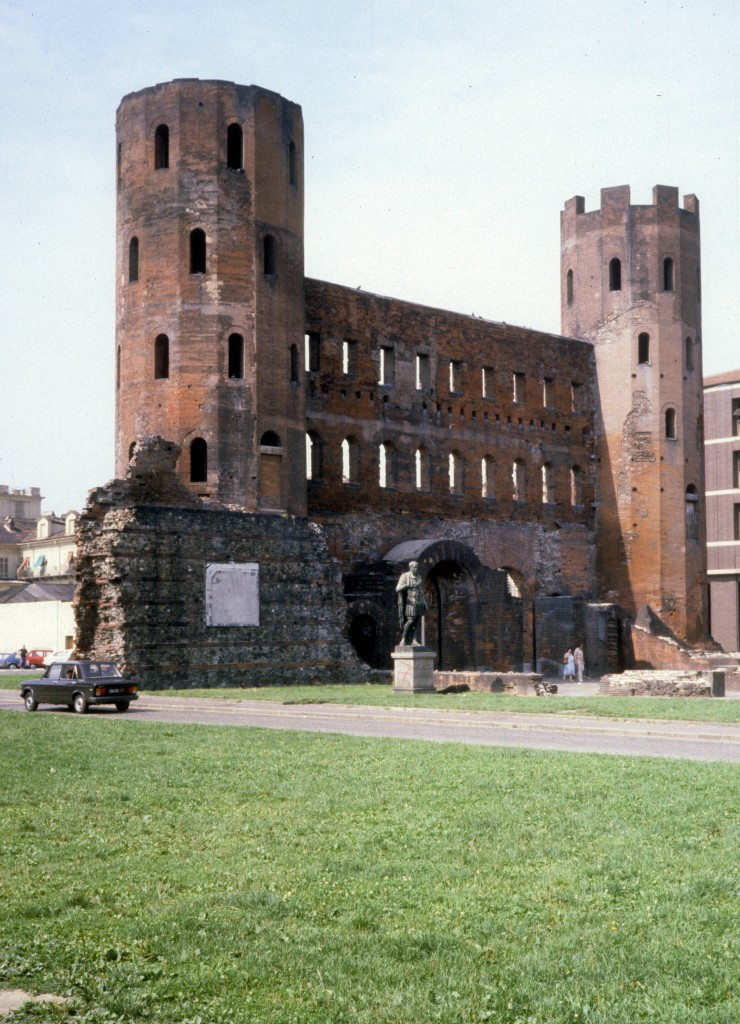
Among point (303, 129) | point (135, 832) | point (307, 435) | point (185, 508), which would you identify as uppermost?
point (303, 129)

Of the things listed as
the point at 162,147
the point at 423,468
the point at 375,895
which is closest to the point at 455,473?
the point at 423,468

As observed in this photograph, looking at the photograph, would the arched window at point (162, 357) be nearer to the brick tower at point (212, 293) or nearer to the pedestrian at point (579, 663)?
the brick tower at point (212, 293)

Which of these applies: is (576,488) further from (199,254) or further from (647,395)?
(199,254)

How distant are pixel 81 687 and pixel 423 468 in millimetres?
20746

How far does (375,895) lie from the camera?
6.82m

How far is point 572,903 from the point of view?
6.60 meters

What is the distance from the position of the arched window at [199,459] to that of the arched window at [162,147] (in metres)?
7.89

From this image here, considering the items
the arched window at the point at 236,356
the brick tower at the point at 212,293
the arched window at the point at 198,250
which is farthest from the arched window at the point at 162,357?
the arched window at the point at 198,250

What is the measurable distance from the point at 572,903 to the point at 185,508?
25.6 meters

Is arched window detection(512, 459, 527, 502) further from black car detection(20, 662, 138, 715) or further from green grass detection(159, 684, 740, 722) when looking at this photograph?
black car detection(20, 662, 138, 715)

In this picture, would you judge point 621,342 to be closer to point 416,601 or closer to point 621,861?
point 416,601

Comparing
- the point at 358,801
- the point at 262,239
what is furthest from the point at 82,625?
the point at 358,801

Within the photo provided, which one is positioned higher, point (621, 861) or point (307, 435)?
point (307, 435)

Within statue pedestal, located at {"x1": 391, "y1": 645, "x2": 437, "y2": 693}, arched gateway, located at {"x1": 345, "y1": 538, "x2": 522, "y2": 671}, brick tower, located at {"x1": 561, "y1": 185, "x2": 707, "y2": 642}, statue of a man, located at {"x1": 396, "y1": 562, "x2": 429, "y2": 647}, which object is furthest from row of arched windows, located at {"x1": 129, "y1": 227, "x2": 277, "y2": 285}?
brick tower, located at {"x1": 561, "y1": 185, "x2": 707, "y2": 642}
